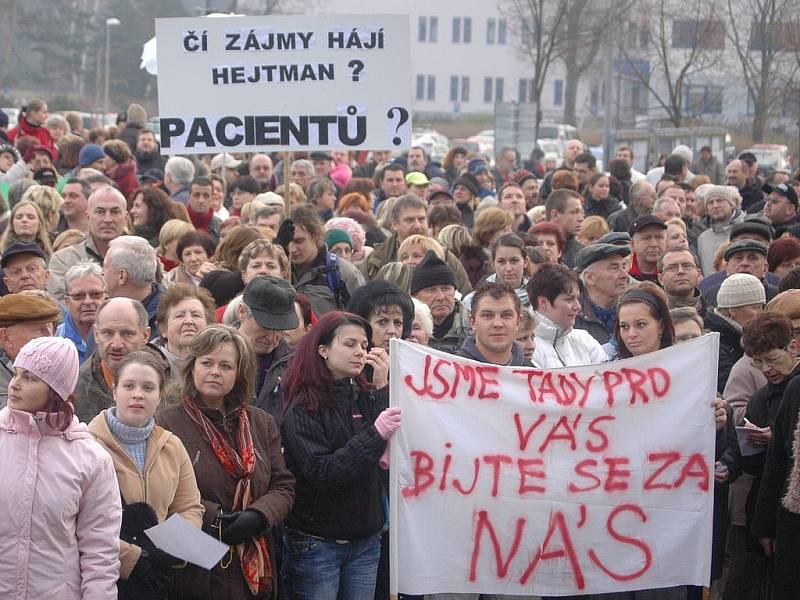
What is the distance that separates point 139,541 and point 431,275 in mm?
3176

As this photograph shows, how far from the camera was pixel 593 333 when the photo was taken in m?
8.34

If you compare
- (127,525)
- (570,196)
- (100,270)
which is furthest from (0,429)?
(570,196)

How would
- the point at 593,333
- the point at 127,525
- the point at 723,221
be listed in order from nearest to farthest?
the point at 127,525
the point at 593,333
the point at 723,221

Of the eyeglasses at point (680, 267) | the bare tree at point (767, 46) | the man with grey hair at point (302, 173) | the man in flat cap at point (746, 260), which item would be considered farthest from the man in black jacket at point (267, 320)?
the bare tree at point (767, 46)

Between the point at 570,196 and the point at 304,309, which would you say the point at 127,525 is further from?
the point at 570,196

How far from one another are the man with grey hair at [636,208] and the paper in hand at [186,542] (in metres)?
9.00

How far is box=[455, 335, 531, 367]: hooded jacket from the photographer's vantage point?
6669 millimetres

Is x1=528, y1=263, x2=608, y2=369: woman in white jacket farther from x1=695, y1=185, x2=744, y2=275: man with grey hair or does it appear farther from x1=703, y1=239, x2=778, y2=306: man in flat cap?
x1=695, y1=185, x2=744, y2=275: man with grey hair

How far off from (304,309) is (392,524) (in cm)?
186

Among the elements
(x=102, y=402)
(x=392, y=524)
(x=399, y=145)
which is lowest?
(x=392, y=524)

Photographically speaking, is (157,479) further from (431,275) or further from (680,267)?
(680,267)

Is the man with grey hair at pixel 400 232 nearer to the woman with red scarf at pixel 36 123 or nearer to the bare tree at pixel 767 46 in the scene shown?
the woman with red scarf at pixel 36 123

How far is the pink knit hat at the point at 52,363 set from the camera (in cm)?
504

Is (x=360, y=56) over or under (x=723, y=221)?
over
